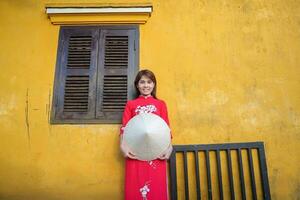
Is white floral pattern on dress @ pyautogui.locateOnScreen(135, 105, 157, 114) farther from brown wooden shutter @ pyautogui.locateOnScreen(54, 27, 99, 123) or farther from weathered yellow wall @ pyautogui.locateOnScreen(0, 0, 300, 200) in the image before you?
brown wooden shutter @ pyautogui.locateOnScreen(54, 27, 99, 123)

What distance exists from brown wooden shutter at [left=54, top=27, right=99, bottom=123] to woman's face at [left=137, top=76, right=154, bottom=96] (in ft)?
1.86

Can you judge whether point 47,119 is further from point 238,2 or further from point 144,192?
point 238,2

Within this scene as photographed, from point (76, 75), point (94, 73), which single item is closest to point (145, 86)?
point (94, 73)

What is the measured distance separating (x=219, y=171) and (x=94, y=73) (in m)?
1.60

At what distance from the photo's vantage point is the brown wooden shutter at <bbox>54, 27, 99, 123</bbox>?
3102 millimetres

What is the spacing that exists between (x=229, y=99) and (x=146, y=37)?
1.11 metres

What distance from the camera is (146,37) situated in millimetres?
3344

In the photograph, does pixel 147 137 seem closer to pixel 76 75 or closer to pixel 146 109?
pixel 146 109

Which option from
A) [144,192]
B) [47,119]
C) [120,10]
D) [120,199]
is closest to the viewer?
[144,192]

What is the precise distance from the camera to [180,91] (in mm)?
3160

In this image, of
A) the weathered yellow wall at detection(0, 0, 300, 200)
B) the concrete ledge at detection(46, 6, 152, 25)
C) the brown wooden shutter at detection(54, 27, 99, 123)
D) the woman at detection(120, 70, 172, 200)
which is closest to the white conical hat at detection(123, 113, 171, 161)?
the woman at detection(120, 70, 172, 200)

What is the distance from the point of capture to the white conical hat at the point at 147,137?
2.18 metres

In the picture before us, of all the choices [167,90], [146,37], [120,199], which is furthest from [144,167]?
[146,37]

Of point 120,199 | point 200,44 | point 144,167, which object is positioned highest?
point 200,44
